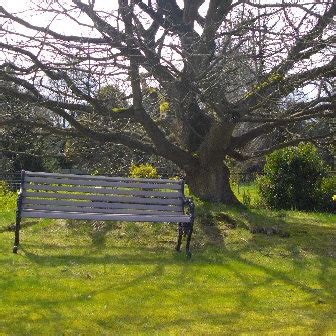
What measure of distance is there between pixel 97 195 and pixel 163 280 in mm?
2036

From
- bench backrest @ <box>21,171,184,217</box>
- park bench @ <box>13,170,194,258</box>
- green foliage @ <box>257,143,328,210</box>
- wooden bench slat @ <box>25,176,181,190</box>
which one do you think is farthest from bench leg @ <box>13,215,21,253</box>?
green foliage @ <box>257,143,328,210</box>

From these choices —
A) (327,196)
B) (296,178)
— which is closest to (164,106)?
(296,178)

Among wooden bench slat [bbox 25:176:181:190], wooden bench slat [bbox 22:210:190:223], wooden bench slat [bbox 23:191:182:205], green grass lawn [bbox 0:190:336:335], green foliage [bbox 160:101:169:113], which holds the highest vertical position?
green foliage [bbox 160:101:169:113]

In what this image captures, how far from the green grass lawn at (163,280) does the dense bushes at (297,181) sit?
584 cm

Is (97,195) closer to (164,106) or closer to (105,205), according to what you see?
(105,205)

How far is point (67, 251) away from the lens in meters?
7.14

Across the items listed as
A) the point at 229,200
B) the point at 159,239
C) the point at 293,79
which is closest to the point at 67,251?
the point at 159,239

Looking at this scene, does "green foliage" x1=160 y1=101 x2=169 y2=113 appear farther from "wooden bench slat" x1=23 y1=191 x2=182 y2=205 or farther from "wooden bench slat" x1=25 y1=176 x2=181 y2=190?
"wooden bench slat" x1=23 y1=191 x2=182 y2=205

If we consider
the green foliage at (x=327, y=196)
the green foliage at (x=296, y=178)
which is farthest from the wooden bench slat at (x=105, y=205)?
the green foliage at (x=327, y=196)

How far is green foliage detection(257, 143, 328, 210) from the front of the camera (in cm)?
1503

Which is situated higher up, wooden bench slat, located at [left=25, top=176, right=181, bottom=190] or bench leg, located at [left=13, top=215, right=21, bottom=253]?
wooden bench slat, located at [left=25, top=176, right=181, bottom=190]

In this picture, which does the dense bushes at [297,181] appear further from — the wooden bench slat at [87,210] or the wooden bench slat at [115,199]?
the wooden bench slat at [87,210]

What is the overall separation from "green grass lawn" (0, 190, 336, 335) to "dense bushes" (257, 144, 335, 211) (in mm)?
5840

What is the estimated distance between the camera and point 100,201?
295 inches
